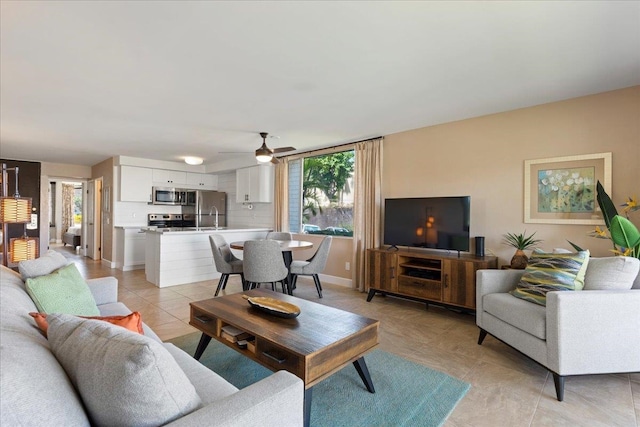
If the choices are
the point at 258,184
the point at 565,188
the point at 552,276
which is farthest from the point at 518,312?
the point at 258,184

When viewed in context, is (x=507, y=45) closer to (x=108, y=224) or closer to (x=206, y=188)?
(x=206, y=188)

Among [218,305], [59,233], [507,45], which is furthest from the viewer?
[59,233]

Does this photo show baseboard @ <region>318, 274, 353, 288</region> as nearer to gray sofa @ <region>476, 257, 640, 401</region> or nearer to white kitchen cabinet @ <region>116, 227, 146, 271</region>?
gray sofa @ <region>476, 257, 640, 401</region>

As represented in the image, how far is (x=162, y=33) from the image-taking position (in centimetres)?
205

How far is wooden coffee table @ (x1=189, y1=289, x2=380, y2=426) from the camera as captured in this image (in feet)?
5.44

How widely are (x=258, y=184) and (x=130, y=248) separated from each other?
3.00 meters

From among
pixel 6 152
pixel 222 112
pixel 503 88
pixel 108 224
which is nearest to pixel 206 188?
pixel 108 224

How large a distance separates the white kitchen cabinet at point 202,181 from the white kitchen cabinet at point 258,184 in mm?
1616

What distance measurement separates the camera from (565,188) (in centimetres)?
321

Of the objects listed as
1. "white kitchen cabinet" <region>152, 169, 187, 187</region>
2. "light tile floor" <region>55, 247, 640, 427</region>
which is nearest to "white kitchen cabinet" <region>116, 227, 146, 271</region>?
"white kitchen cabinet" <region>152, 169, 187, 187</region>

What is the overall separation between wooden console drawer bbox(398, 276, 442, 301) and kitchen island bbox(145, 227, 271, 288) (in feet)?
11.2

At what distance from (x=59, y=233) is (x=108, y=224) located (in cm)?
661

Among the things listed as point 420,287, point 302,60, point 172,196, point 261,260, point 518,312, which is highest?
point 302,60

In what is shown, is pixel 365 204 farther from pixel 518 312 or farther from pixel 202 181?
pixel 202 181
